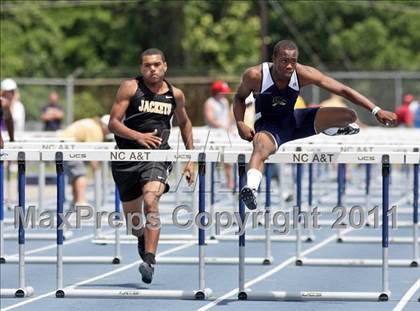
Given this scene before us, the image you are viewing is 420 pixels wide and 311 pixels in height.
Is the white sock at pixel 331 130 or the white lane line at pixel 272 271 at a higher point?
the white sock at pixel 331 130

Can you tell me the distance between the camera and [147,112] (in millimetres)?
12703

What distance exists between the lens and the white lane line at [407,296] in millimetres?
11531

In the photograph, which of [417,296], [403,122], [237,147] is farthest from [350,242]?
[403,122]

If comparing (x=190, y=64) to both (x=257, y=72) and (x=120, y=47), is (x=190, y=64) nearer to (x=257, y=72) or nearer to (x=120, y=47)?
(x=120, y=47)

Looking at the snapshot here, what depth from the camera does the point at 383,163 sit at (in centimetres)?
1159

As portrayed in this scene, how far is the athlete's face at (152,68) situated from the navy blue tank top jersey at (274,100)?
3.66 feet

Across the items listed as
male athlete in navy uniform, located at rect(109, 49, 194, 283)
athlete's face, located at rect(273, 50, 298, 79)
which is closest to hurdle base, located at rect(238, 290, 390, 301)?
male athlete in navy uniform, located at rect(109, 49, 194, 283)

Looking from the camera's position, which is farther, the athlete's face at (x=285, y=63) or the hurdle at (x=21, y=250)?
the hurdle at (x=21, y=250)

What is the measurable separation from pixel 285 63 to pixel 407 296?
8.04ft

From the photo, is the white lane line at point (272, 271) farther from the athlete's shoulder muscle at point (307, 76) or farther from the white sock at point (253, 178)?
the athlete's shoulder muscle at point (307, 76)

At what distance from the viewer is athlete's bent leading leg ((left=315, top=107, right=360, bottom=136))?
39.7 ft

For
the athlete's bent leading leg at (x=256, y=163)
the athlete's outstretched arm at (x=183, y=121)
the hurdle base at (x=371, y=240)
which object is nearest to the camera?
the athlete's bent leading leg at (x=256, y=163)

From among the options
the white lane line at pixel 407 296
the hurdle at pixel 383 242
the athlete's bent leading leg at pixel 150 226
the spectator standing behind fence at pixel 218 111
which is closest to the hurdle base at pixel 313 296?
the hurdle at pixel 383 242

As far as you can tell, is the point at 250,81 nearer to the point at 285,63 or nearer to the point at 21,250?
the point at 285,63
